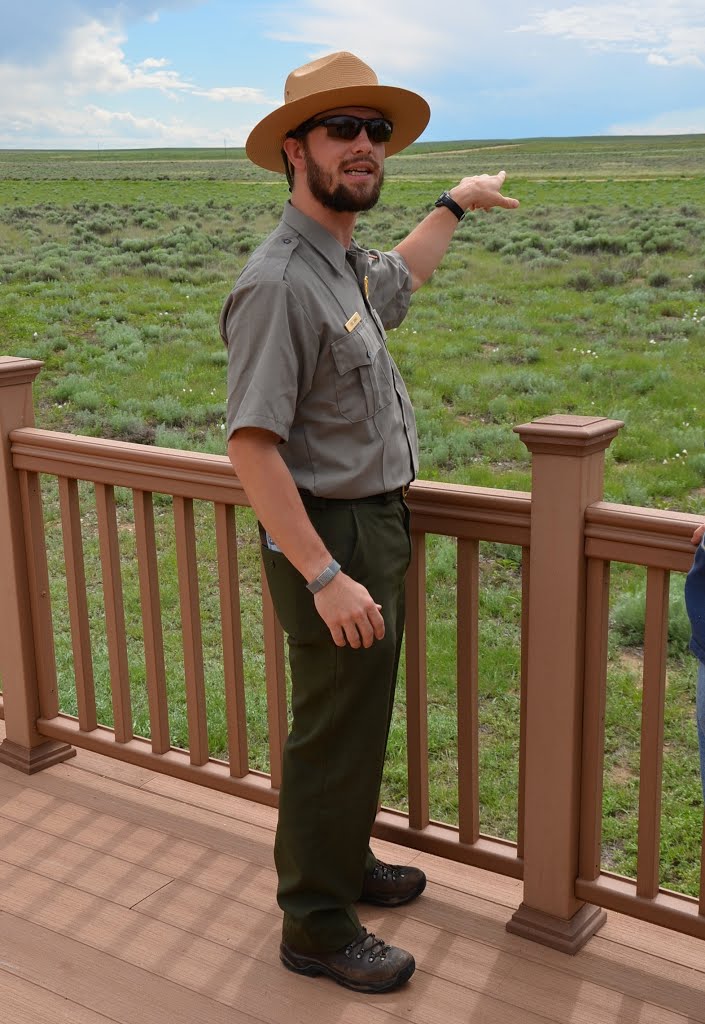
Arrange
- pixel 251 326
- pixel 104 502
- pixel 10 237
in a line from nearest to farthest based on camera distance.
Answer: pixel 251 326, pixel 104 502, pixel 10 237

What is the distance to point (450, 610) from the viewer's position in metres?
6.46

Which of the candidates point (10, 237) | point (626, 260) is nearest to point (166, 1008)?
point (626, 260)

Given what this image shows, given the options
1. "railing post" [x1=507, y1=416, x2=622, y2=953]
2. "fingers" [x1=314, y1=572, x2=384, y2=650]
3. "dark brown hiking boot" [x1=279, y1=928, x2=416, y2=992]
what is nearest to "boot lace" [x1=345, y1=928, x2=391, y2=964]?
"dark brown hiking boot" [x1=279, y1=928, x2=416, y2=992]

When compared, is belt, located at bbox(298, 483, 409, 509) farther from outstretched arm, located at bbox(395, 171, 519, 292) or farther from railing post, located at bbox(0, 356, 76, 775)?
railing post, located at bbox(0, 356, 76, 775)

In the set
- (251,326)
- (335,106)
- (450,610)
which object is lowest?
(450,610)

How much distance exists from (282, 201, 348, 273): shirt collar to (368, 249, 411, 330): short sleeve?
255mm

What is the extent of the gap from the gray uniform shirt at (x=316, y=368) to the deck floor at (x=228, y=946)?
3.60 feet

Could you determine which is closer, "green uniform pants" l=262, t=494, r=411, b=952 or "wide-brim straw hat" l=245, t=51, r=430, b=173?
"wide-brim straw hat" l=245, t=51, r=430, b=173

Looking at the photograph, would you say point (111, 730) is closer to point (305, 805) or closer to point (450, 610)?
point (305, 805)

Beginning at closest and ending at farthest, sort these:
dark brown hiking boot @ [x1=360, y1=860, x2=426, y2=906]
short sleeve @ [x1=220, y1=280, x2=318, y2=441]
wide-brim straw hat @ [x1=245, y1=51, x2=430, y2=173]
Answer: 1. short sleeve @ [x1=220, y1=280, x2=318, y2=441]
2. wide-brim straw hat @ [x1=245, y1=51, x2=430, y2=173]
3. dark brown hiking boot @ [x1=360, y1=860, x2=426, y2=906]

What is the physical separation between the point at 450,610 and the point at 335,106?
4.46 m

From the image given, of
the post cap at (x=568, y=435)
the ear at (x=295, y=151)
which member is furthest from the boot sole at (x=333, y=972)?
the ear at (x=295, y=151)

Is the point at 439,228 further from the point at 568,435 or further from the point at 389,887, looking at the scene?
the point at 389,887

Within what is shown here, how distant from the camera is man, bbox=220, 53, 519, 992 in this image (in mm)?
2170
